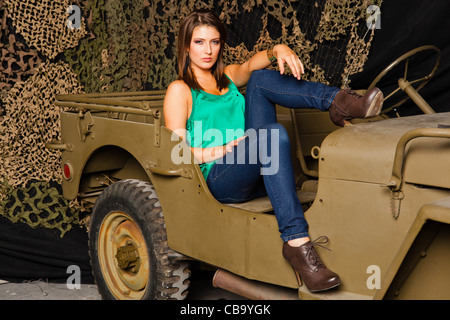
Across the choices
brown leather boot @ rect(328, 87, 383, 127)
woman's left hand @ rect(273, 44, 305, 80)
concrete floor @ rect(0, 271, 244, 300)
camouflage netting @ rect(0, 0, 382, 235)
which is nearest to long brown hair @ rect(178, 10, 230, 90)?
woman's left hand @ rect(273, 44, 305, 80)

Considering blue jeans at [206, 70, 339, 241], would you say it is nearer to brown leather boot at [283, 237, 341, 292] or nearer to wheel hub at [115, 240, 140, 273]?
brown leather boot at [283, 237, 341, 292]

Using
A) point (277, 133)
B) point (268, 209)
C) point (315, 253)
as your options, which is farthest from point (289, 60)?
point (315, 253)

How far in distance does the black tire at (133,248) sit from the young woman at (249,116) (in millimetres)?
390

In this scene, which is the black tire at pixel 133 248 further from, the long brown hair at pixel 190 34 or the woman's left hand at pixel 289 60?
the woman's left hand at pixel 289 60

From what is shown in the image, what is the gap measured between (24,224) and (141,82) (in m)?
1.56

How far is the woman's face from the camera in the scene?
259cm

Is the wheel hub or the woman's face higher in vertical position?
the woman's face

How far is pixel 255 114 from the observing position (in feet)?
Result: 8.55

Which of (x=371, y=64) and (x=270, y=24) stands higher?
(x=270, y=24)

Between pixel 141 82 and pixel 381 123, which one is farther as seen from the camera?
pixel 141 82

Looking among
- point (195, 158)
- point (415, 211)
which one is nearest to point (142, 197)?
point (195, 158)

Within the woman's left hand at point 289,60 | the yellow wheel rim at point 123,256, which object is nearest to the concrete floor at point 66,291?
the yellow wheel rim at point 123,256
